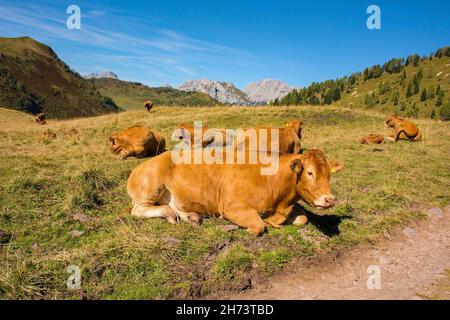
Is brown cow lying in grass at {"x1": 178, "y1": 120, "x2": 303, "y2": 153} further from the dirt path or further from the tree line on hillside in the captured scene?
the tree line on hillside

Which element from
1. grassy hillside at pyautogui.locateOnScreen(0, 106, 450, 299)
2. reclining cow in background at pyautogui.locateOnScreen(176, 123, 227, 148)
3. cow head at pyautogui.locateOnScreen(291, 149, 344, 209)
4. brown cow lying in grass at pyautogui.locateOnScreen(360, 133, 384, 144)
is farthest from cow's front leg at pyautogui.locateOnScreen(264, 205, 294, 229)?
brown cow lying in grass at pyautogui.locateOnScreen(360, 133, 384, 144)

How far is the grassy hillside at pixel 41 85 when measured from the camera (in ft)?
419

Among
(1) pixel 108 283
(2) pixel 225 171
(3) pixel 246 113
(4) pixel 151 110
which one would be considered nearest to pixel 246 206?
(2) pixel 225 171

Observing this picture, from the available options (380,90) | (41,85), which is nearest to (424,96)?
(380,90)

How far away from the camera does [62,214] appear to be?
26.0 ft

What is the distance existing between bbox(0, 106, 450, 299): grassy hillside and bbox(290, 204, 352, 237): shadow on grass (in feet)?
0.14

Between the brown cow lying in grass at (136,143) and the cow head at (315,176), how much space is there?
30.0 ft

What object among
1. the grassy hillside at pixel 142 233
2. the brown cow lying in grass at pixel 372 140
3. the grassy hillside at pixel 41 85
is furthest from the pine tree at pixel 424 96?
the grassy hillside at pixel 41 85

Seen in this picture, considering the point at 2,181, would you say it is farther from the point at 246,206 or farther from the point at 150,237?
the point at 246,206

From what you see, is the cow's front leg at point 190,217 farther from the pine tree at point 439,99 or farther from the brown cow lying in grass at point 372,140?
the pine tree at point 439,99

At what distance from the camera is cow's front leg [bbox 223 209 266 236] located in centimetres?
698
